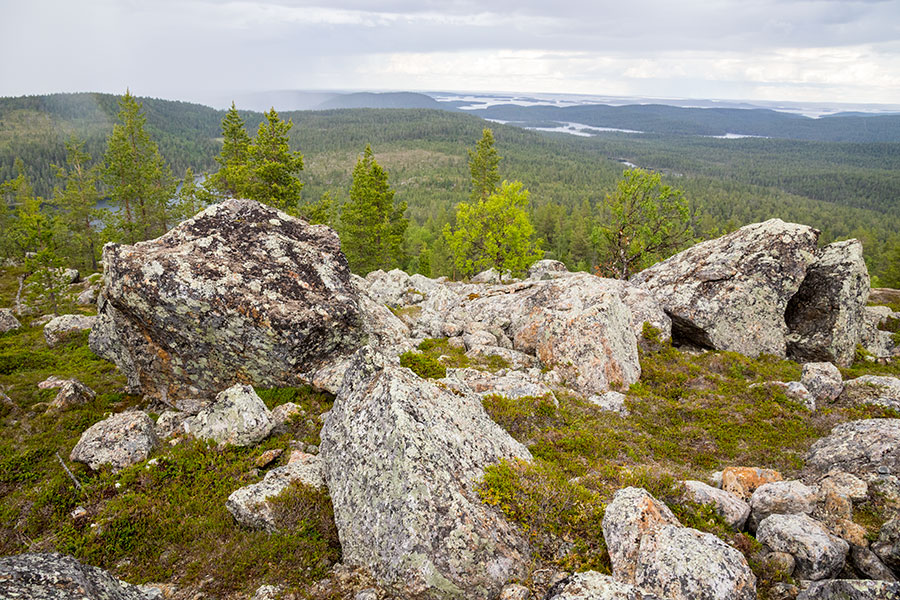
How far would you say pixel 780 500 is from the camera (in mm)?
9258

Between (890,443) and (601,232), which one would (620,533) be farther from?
(601,232)

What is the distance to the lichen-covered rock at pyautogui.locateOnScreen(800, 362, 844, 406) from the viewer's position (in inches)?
650

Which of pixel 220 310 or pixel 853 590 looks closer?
pixel 853 590

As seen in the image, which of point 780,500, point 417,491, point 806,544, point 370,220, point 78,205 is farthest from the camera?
point 78,205

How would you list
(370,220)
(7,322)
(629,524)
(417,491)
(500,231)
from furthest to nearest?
(370,220) < (500,231) < (7,322) < (417,491) < (629,524)

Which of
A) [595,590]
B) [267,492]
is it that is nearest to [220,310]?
[267,492]

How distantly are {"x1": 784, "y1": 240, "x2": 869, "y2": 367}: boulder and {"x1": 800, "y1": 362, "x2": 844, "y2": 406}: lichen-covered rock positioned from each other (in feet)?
19.4

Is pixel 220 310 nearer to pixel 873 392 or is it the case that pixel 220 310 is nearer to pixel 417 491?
pixel 417 491

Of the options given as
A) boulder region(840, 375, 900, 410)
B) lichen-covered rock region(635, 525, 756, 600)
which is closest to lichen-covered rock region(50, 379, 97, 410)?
lichen-covered rock region(635, 525, 756, 600)

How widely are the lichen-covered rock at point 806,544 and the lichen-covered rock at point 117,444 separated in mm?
16036

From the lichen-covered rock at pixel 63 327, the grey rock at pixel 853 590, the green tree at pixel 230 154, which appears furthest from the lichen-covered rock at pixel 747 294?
the green tree at pixel 230 154

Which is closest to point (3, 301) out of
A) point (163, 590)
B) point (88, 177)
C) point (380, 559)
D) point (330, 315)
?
point (88, 177)

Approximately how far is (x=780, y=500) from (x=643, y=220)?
114ft

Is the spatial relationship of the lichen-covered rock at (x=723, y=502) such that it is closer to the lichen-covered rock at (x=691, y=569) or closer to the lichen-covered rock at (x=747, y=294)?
the lichen-covered rock at (x=691, y=569)
